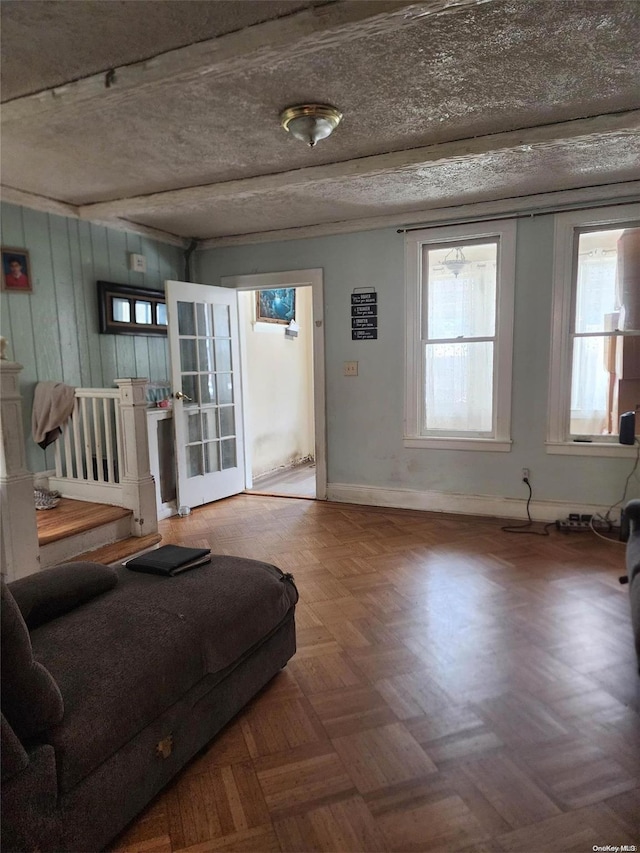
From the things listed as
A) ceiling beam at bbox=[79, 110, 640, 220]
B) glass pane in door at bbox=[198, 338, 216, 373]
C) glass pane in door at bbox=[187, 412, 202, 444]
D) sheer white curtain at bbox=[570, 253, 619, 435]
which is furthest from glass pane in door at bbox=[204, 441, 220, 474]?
sheer white curtain at bbox=[570, 253, 619, 435]

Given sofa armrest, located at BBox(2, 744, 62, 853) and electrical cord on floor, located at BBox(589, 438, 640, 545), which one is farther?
electrical cord on floor, located at BBox(589, 438, 640, 545)

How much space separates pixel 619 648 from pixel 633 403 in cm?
204

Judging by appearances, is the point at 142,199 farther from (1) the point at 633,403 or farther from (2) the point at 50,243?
(1) the point at 633,403

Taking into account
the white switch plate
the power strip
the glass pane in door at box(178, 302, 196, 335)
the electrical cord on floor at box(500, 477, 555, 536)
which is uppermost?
the white switch plate

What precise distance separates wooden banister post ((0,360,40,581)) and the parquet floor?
1.36 metres

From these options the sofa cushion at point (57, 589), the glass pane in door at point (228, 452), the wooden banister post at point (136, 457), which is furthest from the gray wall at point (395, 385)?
the sofa cushion at point (57, 589)

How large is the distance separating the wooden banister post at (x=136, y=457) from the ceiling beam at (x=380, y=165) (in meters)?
1.32

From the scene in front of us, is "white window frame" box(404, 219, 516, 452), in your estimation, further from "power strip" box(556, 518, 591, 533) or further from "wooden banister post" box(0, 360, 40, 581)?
"wooden banister post" box(0, 360, 40, 581)

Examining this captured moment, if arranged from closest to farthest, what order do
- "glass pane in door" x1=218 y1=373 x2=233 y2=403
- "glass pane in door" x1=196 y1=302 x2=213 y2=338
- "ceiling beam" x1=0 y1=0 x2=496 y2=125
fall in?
"ceiling beam" x1=0 y1=0 x2=496 y2=125
"glass pane in door" x1=196 y1=302 x2=213 y2=338
"glass pane in door" x1=218 y1=373 x2=233 y2=403

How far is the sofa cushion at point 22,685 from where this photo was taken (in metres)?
1.07

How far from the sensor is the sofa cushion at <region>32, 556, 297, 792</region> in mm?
1207

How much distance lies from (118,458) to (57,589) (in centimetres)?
180

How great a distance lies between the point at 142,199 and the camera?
349 cm

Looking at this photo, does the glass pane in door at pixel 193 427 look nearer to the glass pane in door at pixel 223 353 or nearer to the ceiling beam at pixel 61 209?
the glass pane in door at pixel 223 353
